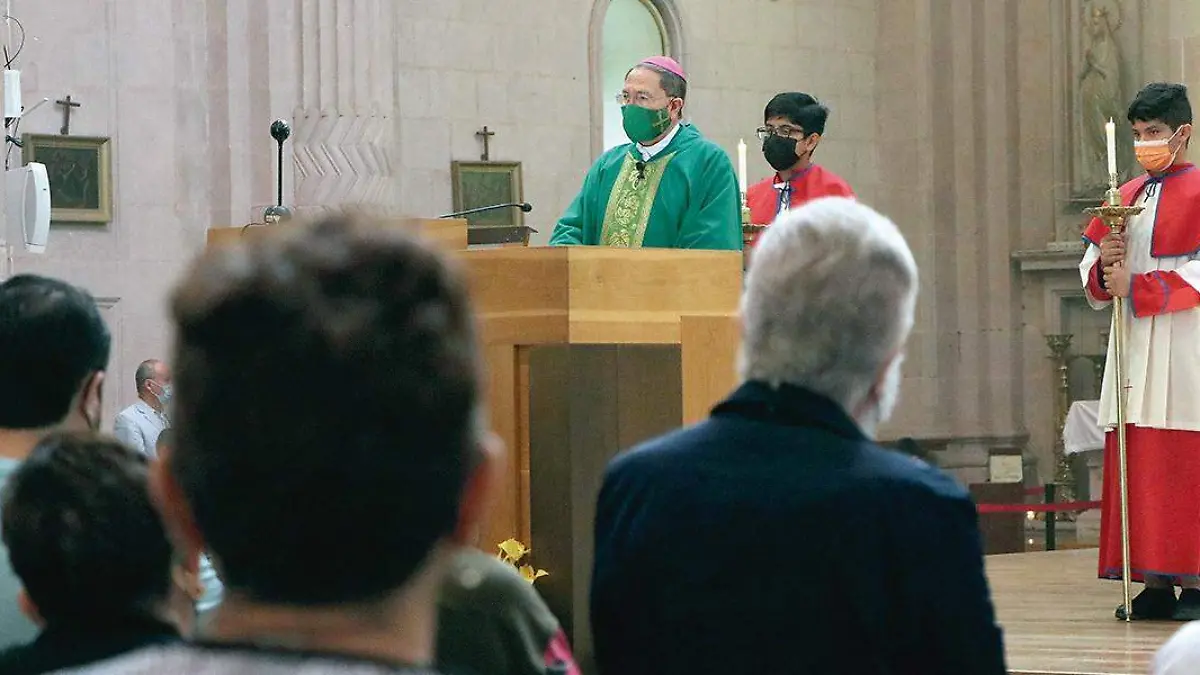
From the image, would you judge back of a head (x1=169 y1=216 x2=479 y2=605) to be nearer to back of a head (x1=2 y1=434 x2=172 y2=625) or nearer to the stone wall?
back of a head (x1=2 y1=434 x2=172 y2=625)

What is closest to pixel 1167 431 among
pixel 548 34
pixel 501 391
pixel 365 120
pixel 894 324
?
pixel 501 391

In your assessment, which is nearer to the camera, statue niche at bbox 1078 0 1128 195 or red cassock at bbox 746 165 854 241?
red cassock at bbox 746 165 854 241

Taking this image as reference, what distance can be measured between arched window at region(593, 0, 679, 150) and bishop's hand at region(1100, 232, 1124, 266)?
764 centimetres

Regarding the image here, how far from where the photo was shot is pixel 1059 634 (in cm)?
641

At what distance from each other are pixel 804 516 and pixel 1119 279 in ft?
15.6

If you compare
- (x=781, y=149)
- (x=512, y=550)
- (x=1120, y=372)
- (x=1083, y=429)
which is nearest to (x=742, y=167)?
(x=781, y=149)

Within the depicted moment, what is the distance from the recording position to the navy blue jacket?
7.88 ft

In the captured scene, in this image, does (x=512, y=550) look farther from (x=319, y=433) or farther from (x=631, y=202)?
(x=319, y=433)

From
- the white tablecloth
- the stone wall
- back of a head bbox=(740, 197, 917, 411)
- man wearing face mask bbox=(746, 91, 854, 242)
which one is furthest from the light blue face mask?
back of a head bbox=(740, 197, 917, 411)

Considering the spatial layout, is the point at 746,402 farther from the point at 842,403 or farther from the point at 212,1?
the point at 212,1

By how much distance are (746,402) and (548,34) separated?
11598 mm

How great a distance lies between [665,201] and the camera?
6738mm

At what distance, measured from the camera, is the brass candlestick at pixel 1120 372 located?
683 centimetres

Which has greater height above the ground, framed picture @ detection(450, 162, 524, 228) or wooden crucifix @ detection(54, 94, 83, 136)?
wooden crucifix @ detection(54, 94, 83, 136)
